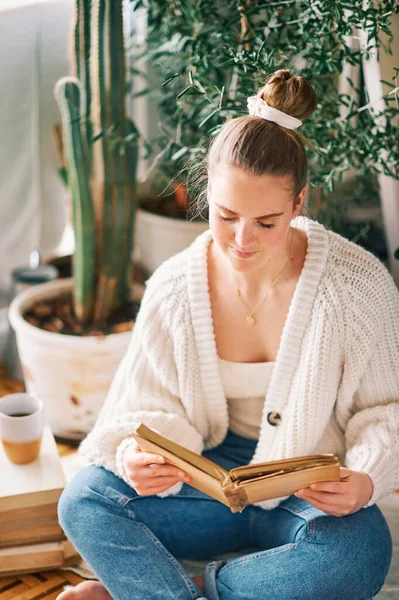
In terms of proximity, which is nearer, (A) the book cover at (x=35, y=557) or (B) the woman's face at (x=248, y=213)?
(B) the woman's face at (x=248, y=213)

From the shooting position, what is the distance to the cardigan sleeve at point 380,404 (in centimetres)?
133

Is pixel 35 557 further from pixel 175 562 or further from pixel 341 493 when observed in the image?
pixel 341 493

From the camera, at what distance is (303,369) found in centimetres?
140

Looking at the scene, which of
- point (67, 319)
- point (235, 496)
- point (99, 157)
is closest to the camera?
point (235, 496)

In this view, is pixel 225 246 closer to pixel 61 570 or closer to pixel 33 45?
pixel 61 570

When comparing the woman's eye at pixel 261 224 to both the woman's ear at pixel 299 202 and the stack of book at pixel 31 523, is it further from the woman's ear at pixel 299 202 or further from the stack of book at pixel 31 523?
the stack of book at pixel 31 523

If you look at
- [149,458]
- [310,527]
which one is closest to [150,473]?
[149,458]

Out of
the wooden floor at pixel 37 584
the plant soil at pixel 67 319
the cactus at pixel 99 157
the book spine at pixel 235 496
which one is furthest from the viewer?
the plant soil at pixel 67 319

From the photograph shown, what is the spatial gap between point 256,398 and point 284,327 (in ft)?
0.55

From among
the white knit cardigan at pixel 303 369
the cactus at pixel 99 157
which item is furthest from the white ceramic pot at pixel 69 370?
the white knit cardigan at pixel 303 369

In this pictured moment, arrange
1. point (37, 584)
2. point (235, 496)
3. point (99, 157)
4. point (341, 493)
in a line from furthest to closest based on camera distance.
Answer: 1. point (99, 157)
2. point (37, 584)
3. point (341, 493)
4. point (235, 496)

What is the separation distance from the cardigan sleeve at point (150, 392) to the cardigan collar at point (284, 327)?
0.05 m

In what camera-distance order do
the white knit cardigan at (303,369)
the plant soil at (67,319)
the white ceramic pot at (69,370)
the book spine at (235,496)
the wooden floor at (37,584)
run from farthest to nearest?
the plant soil at (67,319) → the white ceramic pot at (69,370) → the wooden floor at (37,584) → the white knit cardigan at (303,369) → the book spine at (235,496)

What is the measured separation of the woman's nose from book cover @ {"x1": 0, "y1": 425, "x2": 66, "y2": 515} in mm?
639
